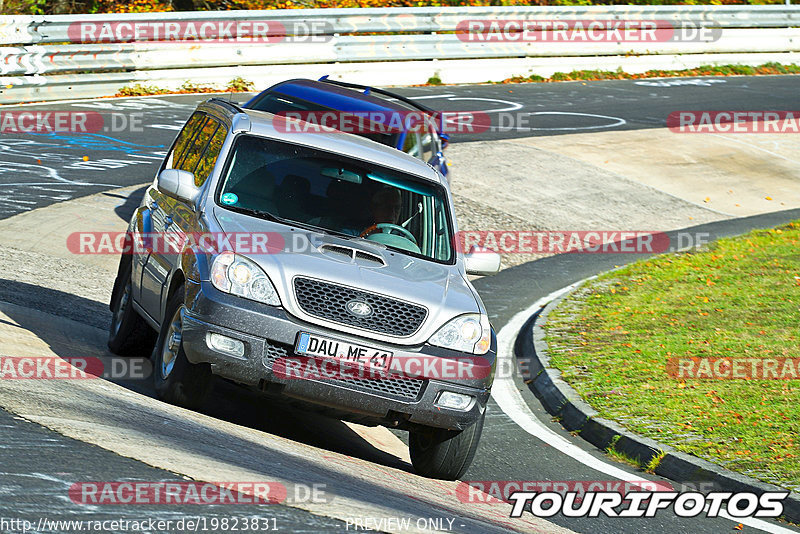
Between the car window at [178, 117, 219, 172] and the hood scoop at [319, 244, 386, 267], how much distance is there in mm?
1643

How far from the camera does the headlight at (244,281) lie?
21.7 feet

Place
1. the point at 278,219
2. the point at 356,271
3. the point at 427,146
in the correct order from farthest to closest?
the point at 427,146, the point at 278,219, the point at 356,271

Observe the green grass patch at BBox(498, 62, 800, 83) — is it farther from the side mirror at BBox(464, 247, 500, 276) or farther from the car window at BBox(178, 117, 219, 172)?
the side mirror at BBox(464, 247, 500, 276)

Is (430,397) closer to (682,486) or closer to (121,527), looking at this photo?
(682,486)

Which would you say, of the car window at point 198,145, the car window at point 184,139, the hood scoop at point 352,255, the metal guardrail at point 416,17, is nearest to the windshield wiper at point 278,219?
the hood scoop at point 352,255

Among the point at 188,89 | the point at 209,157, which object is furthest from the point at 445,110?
the point at 209,157

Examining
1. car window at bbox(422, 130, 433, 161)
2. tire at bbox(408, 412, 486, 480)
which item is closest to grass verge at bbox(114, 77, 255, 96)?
car window at bbox(422, 130, 433, 161)

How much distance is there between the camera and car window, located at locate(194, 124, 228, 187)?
25.6 ft

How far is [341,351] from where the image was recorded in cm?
660

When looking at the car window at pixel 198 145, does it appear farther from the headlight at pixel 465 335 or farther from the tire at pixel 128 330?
the headlight at pixel 465 335

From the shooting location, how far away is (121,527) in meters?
4.56

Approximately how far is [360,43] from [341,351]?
722 inches

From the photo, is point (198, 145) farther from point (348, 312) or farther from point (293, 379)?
point (293, 379)

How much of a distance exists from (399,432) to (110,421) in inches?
121
